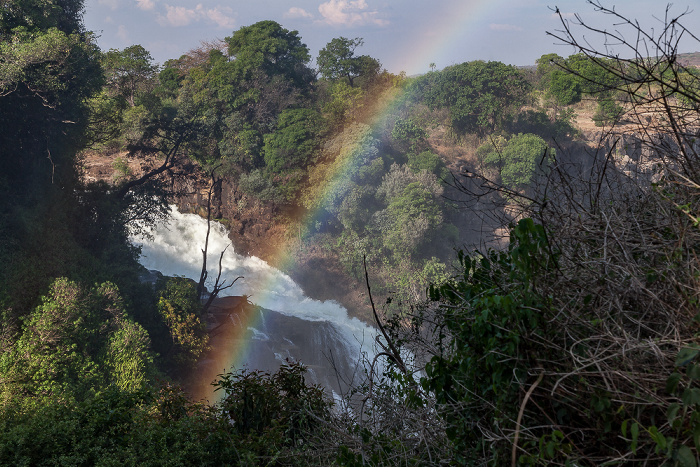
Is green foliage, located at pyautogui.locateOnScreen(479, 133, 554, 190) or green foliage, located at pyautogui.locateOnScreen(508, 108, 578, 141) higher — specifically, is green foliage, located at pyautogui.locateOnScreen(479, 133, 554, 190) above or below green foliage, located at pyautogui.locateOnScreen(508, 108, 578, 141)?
below

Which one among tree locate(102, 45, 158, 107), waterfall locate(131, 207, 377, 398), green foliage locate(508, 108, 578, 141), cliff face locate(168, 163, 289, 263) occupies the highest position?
tree locate(102, 45, 158, 107)

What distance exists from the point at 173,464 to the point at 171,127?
17.6m

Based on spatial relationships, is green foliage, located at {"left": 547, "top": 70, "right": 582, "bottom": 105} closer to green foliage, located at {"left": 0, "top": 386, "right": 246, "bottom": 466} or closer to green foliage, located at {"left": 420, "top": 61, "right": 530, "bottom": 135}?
green foliage, located at {"left": 420, "top": 61, "right": 530, "bottom": 135}

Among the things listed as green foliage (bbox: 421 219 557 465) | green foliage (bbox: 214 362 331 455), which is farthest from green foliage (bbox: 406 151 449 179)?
green foliage (bbox: 421 219 557 465)

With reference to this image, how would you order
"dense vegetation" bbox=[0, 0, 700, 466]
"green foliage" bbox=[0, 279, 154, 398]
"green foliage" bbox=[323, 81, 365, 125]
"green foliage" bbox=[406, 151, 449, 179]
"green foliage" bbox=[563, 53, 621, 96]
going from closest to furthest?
1. "dense vegetation" bbox=[0, 0, 700, 466]
2. "green foliage" bbox=[563, 53, 621, 96]
3. "green foliage" bbox=[0, 279, 154, 398]
4. "green foliage" bbox=[406, 151, 449, 179]
5. "green foliage" bbox=[323, 81, 365, 125]

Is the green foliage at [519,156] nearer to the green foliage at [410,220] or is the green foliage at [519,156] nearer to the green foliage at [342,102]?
the green foliage at [410,220]

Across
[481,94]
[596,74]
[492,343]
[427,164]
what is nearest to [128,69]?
[427,164]

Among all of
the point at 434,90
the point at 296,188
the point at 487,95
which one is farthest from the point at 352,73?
the point at 296,188

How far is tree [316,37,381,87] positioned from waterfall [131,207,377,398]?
11955mm

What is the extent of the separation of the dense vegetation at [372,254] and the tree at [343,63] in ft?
0.52

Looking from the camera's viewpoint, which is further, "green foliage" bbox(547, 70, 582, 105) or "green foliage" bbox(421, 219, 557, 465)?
"green foliage" bbox(547, 70, 582, 105)

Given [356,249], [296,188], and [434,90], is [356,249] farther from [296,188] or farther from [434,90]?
[434,90]

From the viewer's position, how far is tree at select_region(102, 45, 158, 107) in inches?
852

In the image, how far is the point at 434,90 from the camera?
1175 inches
